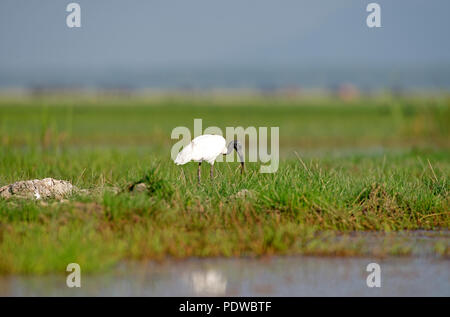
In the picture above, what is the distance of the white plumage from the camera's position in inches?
438

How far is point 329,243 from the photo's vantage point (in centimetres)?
854

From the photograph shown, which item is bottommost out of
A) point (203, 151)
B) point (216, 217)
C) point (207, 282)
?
point (207, 282)

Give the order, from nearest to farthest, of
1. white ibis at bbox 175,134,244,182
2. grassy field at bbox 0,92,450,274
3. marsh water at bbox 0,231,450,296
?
1. marsh water at bbox 0,231,450,296
2. grassy field at bbox 0,92,450,274
3. white ibis at bbox 175,134,244,182

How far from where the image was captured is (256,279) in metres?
7.46

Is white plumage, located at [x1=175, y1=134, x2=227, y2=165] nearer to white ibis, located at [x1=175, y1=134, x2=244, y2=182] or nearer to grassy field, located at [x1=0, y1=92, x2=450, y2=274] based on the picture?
white ibis, located at [x1=175, y1=134, x2=244, y2=182]

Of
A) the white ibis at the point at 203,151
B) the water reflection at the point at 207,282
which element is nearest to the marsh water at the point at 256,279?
the water reflection at the point at 207,282

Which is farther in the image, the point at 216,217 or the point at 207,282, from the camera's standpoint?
the point at 216,217

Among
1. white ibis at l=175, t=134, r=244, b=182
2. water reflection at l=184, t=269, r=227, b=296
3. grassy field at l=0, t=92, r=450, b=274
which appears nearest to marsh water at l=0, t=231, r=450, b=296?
water reflection at l=184, t=269, r=227, b=296

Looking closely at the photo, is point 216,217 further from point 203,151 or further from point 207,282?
point 203,151

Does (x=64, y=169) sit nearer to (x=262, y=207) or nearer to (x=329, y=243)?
(x=262, y=207)

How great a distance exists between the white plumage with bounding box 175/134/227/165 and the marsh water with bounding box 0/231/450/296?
3184mm

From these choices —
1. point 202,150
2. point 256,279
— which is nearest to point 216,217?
point 256,279

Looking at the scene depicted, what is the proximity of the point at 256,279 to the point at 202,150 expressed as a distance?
4081 millimetres
